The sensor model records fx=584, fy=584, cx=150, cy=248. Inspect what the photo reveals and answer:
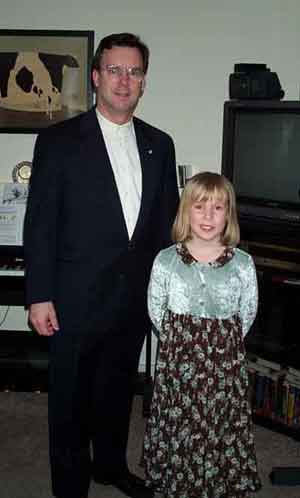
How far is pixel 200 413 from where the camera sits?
6.63 ft

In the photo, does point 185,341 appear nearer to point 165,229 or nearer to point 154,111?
point 165,229

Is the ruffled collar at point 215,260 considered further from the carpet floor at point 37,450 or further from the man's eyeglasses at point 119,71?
A: the carpet floor at point 37,450

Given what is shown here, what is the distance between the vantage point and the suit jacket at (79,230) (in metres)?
1.96

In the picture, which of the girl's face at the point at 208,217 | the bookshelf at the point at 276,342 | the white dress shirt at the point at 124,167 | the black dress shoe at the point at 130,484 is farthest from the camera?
the bookshelf at the point at 276,342

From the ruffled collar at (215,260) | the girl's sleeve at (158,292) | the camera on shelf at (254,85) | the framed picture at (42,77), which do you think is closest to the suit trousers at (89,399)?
the girl's sleeve at (158,292)

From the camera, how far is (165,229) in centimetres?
222

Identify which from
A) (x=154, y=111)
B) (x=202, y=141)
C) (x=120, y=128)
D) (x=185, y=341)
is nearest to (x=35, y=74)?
(x=154, y=111)

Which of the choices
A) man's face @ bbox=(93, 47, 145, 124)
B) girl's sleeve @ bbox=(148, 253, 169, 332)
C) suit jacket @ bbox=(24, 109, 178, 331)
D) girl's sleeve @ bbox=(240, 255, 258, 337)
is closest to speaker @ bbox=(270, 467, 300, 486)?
girl's sleeve @ bbox=(240, 255, 258, 337)

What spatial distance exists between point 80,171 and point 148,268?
18.1 inches

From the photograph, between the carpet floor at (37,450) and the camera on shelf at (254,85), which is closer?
the carpet floor at (37,450)

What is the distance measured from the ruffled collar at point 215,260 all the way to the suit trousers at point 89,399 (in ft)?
1.06

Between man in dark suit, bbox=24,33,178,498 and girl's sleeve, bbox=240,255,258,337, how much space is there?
36cm

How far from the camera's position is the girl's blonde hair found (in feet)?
6.43

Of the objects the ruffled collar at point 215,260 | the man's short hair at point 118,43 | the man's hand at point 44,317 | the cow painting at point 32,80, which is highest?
the cow painting at point 32,80
